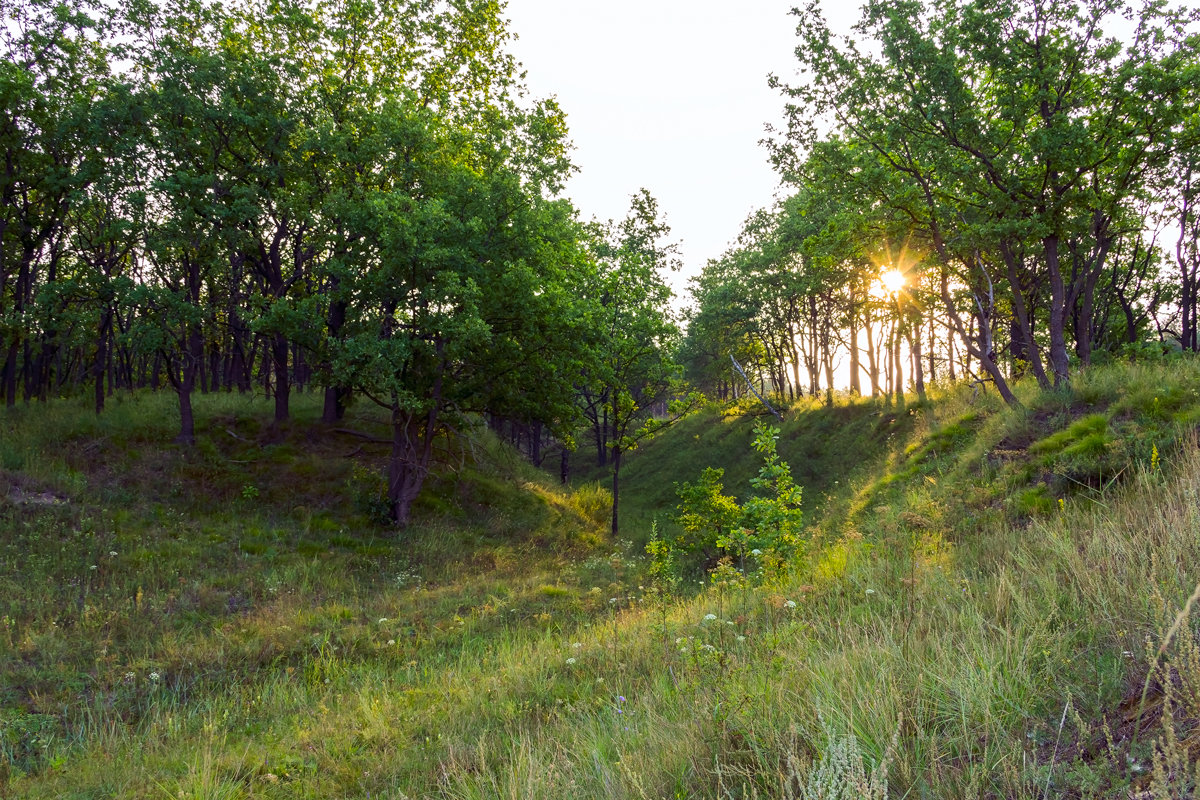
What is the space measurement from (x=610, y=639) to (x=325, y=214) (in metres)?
14.5

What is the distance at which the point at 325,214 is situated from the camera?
16016 millimetres

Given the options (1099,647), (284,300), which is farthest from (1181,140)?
(284,300)

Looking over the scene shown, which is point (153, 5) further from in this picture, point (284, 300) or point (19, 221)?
point (284, 300)

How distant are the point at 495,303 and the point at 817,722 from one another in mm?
14175

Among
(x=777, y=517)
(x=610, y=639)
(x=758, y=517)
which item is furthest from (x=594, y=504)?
(x=610, y=639)

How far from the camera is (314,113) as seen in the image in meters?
16.9

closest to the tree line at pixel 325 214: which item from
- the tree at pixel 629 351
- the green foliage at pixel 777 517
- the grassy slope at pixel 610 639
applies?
the tree at pixel 629 351

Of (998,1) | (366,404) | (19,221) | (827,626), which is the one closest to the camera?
(827,626)

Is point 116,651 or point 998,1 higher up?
point 998,1

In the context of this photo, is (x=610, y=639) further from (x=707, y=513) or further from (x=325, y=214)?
(x=325, y=214)

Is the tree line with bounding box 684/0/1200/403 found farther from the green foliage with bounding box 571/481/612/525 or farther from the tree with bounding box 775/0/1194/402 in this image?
the green foliage with bounding box 571/481/612/525

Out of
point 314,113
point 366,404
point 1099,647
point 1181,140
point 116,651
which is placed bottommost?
point 116,651

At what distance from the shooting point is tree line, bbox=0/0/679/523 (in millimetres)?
14836

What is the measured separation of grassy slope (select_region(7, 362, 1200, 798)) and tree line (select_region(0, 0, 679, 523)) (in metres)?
4.18
